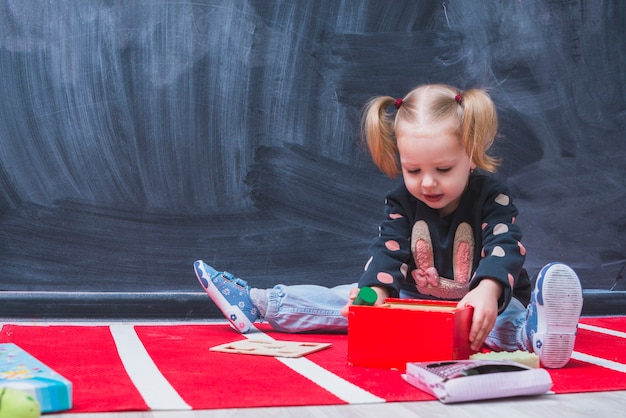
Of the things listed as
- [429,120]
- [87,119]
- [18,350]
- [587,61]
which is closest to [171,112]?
[87,119]

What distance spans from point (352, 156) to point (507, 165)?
385 mm

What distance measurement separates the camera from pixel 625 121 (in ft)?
6.56

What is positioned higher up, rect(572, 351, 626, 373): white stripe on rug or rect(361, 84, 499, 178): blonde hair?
rect(361, 84, 499, 178): blonde hair

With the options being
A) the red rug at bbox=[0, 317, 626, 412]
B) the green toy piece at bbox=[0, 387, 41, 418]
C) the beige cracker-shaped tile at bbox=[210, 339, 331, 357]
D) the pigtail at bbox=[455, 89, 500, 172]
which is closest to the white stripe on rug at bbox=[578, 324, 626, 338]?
the red rug at bbox=[0, 317, 626, 412]

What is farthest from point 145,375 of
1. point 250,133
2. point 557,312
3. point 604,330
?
point 604,330

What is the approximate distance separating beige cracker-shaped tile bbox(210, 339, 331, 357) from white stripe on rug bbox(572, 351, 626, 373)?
1.34ft

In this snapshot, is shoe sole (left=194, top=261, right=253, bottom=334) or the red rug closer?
the red rug

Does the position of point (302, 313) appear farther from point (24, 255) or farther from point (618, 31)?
point (618, 31)

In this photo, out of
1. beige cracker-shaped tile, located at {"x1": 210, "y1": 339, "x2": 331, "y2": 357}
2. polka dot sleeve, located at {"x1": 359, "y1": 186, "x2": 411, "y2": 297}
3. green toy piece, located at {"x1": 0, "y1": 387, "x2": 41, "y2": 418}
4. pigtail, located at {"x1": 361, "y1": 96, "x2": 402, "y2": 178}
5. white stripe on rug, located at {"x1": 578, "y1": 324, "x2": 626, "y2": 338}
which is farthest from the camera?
white stripe on rug, located at {"x1": 578, "y1": 324, "x2": 626, "y2": 338}

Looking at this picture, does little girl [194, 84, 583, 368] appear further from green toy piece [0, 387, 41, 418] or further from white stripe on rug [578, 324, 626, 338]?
green toy piece [0, 387, 41, 418]

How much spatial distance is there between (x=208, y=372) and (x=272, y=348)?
22 cm

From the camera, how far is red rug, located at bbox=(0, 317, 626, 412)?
0.95m

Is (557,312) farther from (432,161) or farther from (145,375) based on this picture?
(145,375)

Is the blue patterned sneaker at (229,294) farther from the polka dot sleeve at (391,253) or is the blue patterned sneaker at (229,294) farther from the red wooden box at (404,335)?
the red wooden box at (404,335)
